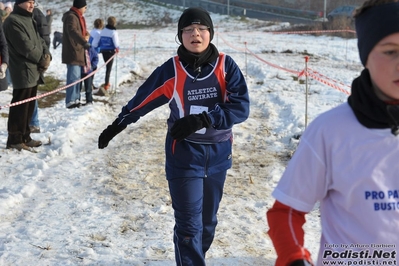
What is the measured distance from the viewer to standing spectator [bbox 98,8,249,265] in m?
3.62

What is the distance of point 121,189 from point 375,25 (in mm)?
4436

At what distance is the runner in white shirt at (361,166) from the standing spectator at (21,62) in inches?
230

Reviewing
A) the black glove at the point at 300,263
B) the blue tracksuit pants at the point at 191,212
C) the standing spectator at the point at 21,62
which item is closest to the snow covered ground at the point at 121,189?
the standing spectator at the point at 21,62

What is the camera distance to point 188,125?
3.43 meters

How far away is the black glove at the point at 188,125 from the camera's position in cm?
343

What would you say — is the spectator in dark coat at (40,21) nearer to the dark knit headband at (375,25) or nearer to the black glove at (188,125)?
the black glove at (188,125)

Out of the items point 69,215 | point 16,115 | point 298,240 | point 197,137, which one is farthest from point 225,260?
point 16,115

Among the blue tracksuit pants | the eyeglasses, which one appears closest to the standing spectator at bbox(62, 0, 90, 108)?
the eyeglasses

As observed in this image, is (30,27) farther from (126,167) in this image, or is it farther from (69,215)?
(69,215)

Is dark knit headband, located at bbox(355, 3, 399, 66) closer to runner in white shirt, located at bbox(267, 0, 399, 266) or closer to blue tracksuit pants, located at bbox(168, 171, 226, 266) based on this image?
runner in white shirt, located at bbox(267, 0, 399, 266)

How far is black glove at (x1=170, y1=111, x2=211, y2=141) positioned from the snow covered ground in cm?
129

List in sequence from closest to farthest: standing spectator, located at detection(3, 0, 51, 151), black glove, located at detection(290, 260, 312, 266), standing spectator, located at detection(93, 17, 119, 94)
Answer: black glove, located at detection(290, 260, 312, 266) → standing spectator, located at detection(3, 0, 51, 151) → standing spectator, located at detection(93, 17, 119, 94)

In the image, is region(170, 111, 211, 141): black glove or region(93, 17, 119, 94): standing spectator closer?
region(170, 111, 211, 141): black glove

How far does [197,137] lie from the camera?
12.0ft
